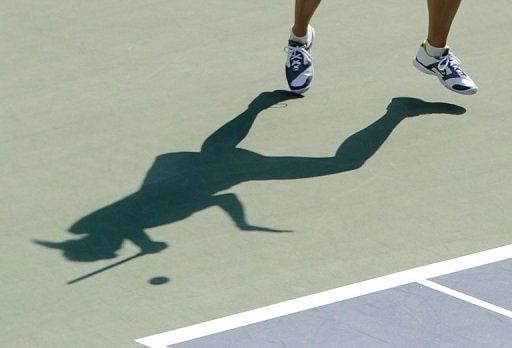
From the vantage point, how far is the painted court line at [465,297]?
6.59 m

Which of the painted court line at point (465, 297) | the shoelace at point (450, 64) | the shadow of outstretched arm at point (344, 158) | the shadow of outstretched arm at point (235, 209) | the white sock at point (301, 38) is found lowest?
the painted court line at point (465, 297)

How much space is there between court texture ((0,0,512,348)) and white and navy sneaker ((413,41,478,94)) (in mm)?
162

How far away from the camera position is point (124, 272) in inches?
277

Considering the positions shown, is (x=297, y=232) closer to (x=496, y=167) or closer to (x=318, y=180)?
(x=318, y=180)

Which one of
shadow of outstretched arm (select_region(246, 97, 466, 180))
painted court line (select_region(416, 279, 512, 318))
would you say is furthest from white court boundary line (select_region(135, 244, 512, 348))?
shadow of outstretched arm (select_region(246, 97, 466, 180))

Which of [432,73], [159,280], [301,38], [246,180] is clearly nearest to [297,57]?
[301,38]

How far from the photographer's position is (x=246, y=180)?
809 cm

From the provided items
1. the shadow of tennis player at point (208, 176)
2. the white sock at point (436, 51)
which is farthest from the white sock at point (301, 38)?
the white sock at point (436, 51)

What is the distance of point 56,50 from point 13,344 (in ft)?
13.7

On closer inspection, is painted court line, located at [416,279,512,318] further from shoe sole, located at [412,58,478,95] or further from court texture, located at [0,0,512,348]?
shoe sole, located at [412,58,478,95]

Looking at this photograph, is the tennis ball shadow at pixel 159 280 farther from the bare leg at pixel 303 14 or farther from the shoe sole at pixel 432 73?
the bare leg at pixel 303 14

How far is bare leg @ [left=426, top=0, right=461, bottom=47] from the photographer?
8.95 metres

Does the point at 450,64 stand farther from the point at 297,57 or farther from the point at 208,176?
the point at 208,176

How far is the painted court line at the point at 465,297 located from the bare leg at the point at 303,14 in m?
2.94
